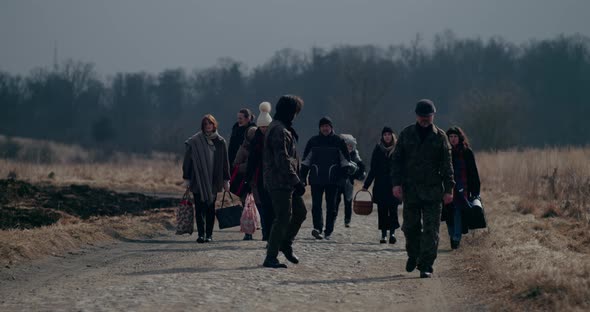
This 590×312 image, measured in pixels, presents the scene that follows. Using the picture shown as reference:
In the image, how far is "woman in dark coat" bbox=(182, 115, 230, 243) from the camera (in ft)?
43.9

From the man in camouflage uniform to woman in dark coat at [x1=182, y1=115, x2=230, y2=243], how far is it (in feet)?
14.1

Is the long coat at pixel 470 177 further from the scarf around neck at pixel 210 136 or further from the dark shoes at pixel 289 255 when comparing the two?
the scarf around neck at pixel 210 136

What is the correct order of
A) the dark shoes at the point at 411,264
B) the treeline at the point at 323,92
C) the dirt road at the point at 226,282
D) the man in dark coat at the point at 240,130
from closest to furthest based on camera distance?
the dirt road at the point at 226,282 < the dark shoes at the point at 411,264 < the man in dark coat at the point at 240,130 < the treeline at the point at 323,92

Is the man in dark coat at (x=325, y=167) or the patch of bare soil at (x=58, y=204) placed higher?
the man in dark coat at (x=325, y=167)

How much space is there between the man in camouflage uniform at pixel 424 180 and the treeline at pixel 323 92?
52407 millimetres

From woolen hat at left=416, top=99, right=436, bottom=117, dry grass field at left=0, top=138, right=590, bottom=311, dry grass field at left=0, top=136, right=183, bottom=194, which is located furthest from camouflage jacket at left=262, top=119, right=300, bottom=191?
dry grass field at left=0, top=136, right=183, bottom=194

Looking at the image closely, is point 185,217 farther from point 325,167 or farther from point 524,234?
point 524,234

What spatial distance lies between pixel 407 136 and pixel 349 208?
23.7 feet

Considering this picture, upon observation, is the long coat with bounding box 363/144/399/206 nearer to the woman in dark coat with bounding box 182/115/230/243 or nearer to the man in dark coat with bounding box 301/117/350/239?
the man in dark coat with bounding box 301/117/350/239

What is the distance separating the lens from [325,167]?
1430 cm

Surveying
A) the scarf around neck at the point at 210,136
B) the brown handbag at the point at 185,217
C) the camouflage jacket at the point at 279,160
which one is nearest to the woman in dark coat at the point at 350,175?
the scarf around neck at the point at 210,136

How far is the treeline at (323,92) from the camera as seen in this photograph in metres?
79.5

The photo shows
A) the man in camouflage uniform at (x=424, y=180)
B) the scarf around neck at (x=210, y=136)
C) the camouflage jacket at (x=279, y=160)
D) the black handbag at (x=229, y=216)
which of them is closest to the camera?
the man in camouflage uniform at (x=424, y=180)

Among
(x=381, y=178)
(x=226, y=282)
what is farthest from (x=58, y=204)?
(x=226, y=282)
